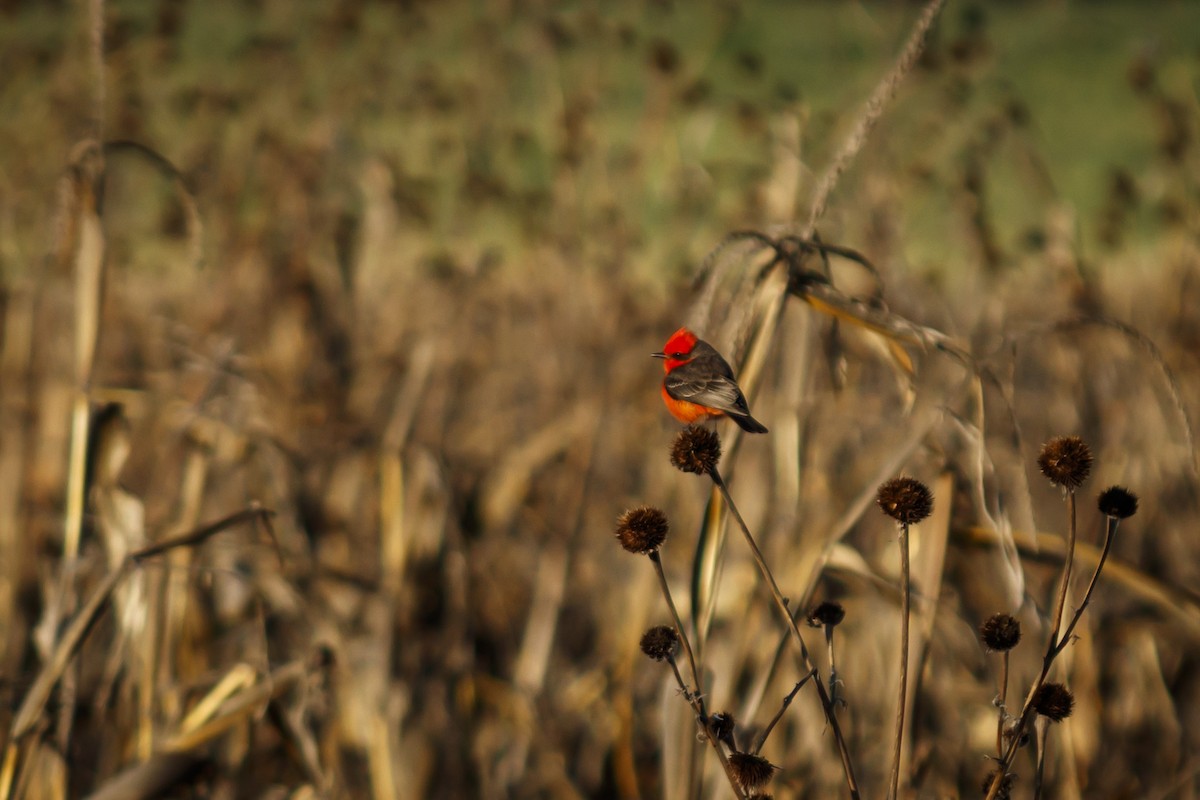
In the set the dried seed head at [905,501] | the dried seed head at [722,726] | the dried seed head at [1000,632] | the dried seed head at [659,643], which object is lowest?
the dried seed head at [722,726]

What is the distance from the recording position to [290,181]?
373 cm

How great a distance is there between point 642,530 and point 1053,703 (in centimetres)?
50

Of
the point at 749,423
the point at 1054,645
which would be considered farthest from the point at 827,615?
the point at 749,423

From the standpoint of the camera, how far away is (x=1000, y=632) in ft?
3.39

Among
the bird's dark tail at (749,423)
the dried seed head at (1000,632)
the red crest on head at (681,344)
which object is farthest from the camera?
the dried seed head at (1000,632)

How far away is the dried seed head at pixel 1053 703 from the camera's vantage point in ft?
3.37

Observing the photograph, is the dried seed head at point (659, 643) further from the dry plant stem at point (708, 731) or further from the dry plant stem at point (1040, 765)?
the dry plant stem at point (1040, 765)

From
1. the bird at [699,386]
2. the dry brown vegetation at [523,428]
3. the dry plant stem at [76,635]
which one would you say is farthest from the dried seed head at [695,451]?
the dry plant stem at [76,635]

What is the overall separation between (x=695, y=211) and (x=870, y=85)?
99cm

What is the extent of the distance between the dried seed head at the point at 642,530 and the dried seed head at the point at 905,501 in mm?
222

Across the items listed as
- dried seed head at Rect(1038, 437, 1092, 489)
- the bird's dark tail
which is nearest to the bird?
the bird's dark tail

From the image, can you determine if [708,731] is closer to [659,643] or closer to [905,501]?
[659,643]

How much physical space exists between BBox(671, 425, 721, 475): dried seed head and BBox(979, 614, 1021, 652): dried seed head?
372 mm

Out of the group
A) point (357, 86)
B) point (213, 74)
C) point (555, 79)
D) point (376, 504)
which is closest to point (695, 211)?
point (555, 79)
